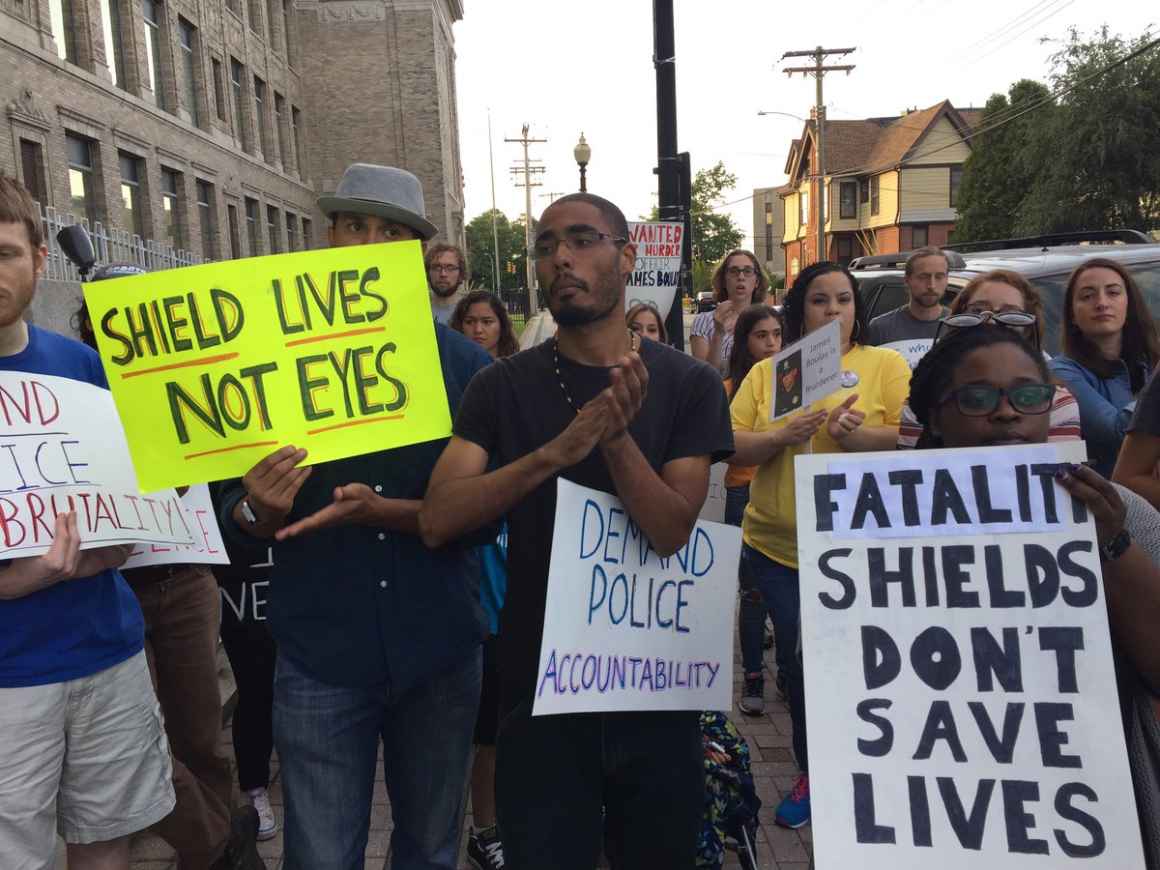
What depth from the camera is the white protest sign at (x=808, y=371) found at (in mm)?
3213

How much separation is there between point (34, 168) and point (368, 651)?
58.3 feet

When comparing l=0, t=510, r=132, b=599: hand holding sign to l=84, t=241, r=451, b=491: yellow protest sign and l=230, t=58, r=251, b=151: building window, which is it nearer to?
l=84, t=241, r=451, b=491: yellow protest sign

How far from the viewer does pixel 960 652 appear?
5.90 ft

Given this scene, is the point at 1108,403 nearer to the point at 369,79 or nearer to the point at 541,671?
the point at 541,671

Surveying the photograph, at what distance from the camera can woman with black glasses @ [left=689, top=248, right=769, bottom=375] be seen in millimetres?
6250

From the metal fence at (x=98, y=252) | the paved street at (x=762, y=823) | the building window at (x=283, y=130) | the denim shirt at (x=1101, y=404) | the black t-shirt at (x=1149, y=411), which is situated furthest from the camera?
the building window at (x=283, y=130)

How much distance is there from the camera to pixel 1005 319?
274 cm

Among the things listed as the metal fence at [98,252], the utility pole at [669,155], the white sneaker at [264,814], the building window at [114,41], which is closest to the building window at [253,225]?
the building window at [114,41]

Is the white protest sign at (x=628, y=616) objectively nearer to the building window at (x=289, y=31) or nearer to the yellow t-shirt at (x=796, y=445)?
the yellow t-shirt at (x=796, y=445)

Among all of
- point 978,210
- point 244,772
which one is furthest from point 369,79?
point 244,772

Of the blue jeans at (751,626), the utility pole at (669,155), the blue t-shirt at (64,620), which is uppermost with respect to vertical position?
the utility pole at (669,155)

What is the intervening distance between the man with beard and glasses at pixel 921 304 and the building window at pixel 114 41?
19.3 meters

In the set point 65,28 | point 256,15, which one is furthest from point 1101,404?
point 256,15

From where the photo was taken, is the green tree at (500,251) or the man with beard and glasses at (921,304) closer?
the man with beard and glasses at (921,304)
